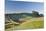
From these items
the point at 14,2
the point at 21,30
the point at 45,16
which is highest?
the point at 14,2

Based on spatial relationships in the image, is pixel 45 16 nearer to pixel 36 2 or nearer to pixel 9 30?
pixel 36 2

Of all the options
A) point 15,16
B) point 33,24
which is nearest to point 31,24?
point 33,24

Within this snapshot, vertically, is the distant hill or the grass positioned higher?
the distant hill

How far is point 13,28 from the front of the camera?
58 cm

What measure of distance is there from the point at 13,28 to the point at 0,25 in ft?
0.31

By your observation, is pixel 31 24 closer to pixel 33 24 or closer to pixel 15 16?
pixel 33 24

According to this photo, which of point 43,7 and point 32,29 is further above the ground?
point 43,7

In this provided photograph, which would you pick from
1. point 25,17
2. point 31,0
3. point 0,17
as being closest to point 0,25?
point 0,17

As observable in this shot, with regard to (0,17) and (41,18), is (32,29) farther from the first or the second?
(0,17)

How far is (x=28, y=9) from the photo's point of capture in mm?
603

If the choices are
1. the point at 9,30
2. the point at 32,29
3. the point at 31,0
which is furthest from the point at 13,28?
the point at 31,0

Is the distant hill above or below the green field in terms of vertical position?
above

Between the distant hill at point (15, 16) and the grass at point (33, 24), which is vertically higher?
the distant hill at point (15, 16)

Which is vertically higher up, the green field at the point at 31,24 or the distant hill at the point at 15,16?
the distant hill at the point at 15,16
